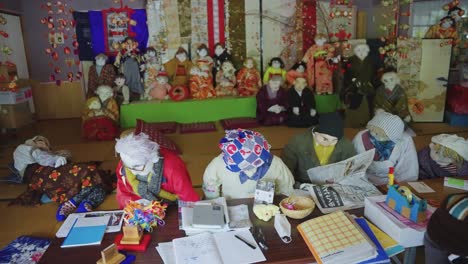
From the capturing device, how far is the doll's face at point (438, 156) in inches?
97.3

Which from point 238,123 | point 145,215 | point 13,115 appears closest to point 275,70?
point 238,123

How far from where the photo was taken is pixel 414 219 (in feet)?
5.14

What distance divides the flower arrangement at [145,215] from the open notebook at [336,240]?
0.63m

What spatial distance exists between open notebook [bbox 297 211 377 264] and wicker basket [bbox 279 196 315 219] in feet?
0.28

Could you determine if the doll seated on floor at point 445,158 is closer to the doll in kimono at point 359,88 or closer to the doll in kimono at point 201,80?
the doll in kimono at point 359,88

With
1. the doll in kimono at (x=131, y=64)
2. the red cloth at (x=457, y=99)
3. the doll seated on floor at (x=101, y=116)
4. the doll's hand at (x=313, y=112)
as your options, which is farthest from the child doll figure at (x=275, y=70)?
the red cloth at (x=457, y=99)

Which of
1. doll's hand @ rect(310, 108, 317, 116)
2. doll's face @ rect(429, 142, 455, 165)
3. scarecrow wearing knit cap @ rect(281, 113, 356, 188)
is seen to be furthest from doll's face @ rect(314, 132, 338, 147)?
doll's hand @ rect(310, 108, 317, 116)

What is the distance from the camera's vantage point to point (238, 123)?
5352 mm

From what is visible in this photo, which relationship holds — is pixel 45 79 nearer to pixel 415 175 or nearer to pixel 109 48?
pixel 109 48

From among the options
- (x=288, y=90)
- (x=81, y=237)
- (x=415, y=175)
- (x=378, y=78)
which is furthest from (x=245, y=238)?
(x=378, y=78)

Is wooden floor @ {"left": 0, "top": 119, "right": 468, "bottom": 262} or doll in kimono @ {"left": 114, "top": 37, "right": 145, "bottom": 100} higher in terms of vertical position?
doll in kimono @ {"left": 114, "top": 37, "right": 145, "bottom": 100}

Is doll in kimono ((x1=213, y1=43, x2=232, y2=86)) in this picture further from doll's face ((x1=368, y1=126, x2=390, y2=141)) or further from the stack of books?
the stack of books

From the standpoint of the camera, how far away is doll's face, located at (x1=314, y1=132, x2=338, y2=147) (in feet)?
7.96

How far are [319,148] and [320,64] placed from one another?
3.52 m
